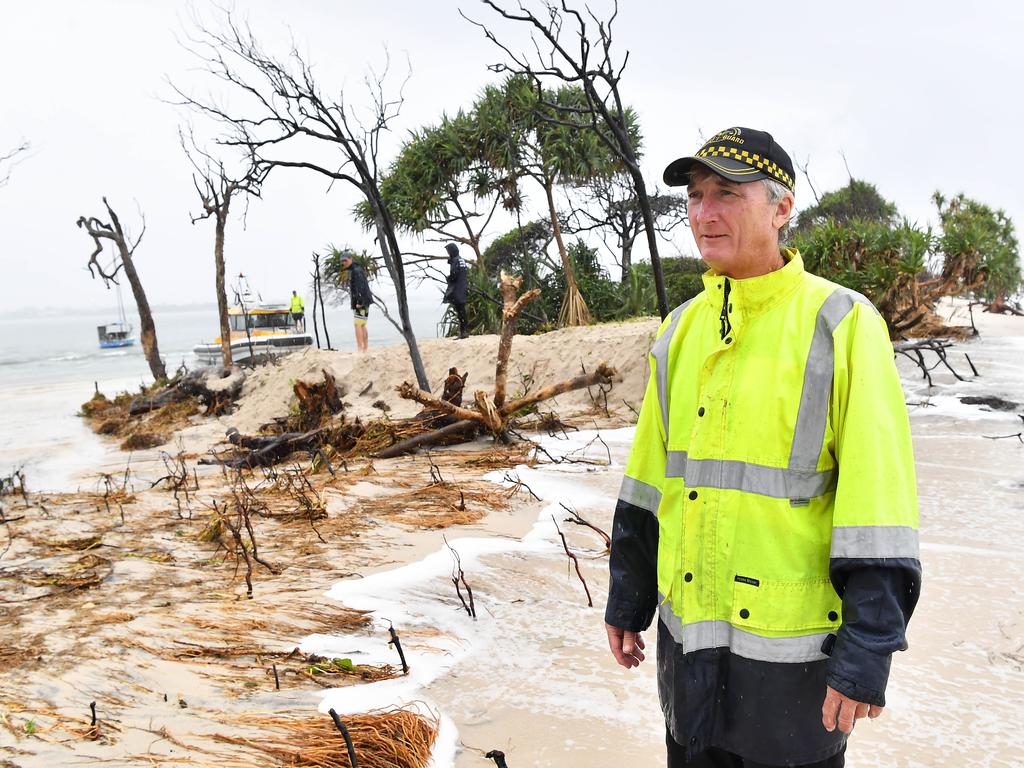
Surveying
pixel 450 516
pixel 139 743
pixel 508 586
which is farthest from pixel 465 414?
pixel 139 743

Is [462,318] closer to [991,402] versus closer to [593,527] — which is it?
[991,402]

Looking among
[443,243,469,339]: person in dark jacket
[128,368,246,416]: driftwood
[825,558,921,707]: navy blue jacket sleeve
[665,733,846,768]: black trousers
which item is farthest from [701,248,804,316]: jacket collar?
[128,368,246,416]: driftwood

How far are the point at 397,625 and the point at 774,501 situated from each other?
2.71 m

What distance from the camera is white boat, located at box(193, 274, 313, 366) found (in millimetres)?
20531

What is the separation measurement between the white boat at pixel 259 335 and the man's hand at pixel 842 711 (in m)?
19.0

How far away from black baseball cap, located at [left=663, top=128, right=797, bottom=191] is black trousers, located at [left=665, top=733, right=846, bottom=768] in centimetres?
128

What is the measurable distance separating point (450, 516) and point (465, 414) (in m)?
3.07

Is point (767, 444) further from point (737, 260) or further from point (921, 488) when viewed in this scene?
point (921, 488)

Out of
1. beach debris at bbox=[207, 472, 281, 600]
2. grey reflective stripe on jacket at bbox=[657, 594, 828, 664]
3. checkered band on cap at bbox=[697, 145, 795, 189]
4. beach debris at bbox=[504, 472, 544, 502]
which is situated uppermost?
checkered band on cap at bbox=[697, 145, 795, 189]

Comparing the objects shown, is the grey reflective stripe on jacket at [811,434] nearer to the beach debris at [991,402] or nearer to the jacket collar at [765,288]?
the jacket collar at [765,288]

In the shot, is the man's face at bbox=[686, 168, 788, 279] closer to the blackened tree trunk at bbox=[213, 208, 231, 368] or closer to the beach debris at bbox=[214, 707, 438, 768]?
the beach debris at bbox=[214, 707, 438, 768]

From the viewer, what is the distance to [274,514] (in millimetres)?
5828

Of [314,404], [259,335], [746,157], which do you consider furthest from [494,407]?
[259,335]

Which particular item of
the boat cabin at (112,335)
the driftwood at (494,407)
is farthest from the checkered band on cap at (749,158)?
the boat cabin at (112,335)
